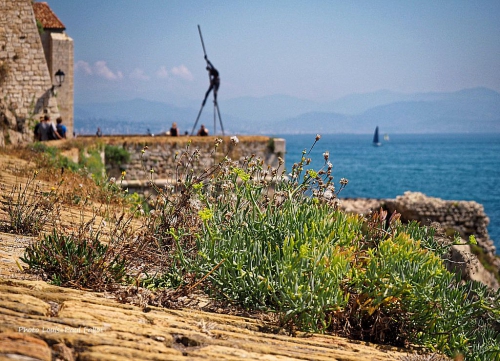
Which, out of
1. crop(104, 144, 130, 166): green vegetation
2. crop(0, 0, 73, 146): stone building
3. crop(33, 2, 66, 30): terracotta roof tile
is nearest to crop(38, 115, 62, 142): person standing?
crop(0, 0, 73, 146): stone building

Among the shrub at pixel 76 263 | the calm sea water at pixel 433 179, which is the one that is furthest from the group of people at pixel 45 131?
the calm sea water at pixel 433 179

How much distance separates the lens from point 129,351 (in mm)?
2711

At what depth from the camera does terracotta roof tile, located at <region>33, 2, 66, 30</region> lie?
987 inches

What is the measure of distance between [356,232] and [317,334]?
3.36 ft

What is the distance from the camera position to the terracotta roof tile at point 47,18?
25078 mm

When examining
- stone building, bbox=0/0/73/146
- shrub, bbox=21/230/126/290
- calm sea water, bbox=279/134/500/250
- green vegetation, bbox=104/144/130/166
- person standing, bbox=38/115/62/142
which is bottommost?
calm sea water, bbox=279/134/500/250

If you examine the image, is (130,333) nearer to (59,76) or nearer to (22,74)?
(22,74)

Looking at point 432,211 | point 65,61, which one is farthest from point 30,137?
point 432,211

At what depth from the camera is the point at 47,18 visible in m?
25.6

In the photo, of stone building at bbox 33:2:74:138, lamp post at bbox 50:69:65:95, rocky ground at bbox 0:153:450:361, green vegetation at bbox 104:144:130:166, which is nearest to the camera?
rocky ground at bbox 0:153:450:361

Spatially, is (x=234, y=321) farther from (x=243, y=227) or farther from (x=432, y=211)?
(x=432, y=211)

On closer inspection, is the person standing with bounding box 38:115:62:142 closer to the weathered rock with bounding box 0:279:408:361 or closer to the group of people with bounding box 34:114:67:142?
the group of people with bounding box 34:114:67:142

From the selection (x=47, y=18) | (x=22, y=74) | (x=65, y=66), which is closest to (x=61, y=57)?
(x=65, y=66)

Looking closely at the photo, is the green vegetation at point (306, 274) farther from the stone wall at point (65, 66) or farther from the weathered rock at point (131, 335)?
the stone wall at point (65, 66)
